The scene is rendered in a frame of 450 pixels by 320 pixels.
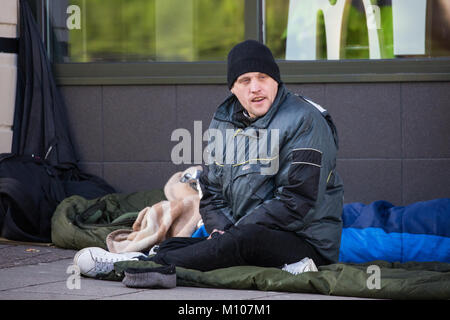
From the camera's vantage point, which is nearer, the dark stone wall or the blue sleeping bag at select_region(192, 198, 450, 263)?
the blue sleeping bag at select_region(192, 198, 450, 263)

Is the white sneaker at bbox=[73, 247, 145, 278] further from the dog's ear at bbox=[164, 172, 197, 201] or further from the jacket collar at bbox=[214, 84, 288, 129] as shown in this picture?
the dog's ear at bbox=[164, 172, 197, 201]

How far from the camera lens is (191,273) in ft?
12.4

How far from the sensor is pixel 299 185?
3.85m

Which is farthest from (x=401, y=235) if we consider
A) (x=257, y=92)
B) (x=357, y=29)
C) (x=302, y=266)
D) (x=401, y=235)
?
(x=357, y=29)

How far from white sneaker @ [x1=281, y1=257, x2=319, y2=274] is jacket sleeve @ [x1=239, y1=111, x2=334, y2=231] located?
0.16 metres

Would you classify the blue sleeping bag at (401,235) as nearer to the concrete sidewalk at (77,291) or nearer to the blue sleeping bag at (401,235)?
the blue sleeping bag at (401,235)

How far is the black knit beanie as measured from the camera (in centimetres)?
408

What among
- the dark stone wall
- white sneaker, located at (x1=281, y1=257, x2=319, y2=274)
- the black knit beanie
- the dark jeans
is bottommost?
white sneaker, located at (x1=281, y1=257, x2=319, y2=274)

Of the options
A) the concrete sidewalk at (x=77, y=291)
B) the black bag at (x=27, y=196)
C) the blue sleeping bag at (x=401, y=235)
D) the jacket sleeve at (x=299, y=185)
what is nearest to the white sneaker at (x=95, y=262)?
the concrete sidewalk at (x=77, y=291)

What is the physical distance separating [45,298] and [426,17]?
13.2 ft

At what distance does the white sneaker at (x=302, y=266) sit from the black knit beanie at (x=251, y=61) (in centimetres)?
95

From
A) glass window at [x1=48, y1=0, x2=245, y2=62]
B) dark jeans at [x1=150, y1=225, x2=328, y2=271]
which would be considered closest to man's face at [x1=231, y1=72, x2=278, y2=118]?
dark jeans at [x1=150, y1=225, x2=328, y2=271]

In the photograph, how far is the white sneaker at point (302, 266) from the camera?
383 centimetres

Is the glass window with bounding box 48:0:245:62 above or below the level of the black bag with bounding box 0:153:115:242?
above
